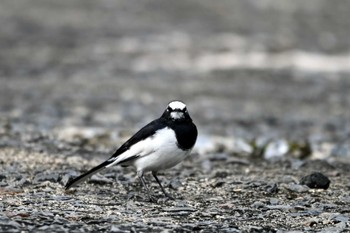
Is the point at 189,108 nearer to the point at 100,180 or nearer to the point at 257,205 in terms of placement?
A: the point at 100,180

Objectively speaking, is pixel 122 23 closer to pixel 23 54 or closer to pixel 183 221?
pixel 23 54

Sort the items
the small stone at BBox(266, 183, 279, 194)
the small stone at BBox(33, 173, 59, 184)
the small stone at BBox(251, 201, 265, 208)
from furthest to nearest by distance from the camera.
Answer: the small stone at BBox(33, 173, 59, 184), the small stone at BBox(266, 183, 279, 194), the small stone at BBox(251, 201, 265, 208)

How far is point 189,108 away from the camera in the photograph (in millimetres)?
15008

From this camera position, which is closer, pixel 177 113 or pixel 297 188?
pixel 177 113

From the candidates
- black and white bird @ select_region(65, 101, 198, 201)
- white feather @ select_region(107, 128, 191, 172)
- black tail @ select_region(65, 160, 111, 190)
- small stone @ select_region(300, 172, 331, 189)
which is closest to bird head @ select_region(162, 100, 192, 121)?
black and white bird @ select_region(65, 101, 198, 201)

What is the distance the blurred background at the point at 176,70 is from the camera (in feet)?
42.0

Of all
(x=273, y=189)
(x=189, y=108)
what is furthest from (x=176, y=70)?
(x=273, y=189)

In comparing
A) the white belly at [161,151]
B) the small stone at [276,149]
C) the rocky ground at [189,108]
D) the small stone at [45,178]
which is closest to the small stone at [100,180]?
the rocky ground at [189,108]

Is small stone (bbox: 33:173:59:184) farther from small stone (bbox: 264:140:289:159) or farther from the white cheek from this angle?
small stone (bbox: 264:140:289:159)

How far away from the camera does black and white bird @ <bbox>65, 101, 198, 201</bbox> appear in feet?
23.5

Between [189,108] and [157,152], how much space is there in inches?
309

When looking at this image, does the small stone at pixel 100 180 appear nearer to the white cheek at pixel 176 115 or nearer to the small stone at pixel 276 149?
the white cheek at pixel 176 115

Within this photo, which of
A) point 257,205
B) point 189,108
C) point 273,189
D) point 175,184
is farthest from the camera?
point 189,108

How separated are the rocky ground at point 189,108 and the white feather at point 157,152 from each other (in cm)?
32
